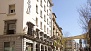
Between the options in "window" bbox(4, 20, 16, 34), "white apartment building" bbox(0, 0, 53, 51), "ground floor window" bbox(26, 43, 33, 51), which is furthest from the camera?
"ground floor window" bbox(26, 43, 33, 51)

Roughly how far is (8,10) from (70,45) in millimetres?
112195

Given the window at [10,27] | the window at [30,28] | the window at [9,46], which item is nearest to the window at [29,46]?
the window at [30,28]

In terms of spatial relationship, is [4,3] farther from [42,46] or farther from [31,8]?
[42,46]

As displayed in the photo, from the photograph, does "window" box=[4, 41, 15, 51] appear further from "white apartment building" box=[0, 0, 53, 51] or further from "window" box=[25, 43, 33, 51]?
"window" box=[25, 43, 33, 51]

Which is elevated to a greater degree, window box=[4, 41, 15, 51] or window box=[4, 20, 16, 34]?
window box=[4, 20, 16, 34]

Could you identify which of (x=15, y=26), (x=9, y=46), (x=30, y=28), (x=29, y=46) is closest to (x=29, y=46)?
(x=29, y=46)

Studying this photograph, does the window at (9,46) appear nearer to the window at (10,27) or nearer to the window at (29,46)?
the window at (10,27)

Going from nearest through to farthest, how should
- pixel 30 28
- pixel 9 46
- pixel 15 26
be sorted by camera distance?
pixel 9 46 → pixel 15 26 → pixel 30 28

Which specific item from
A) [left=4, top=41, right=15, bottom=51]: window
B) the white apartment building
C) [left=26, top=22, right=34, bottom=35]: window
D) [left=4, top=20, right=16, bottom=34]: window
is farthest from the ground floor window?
[left=4, top=20, right=16, bottom=34]: window

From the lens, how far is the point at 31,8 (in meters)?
36.5

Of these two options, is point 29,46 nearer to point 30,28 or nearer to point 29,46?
point 29,46

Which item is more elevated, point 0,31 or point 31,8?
point 31,8

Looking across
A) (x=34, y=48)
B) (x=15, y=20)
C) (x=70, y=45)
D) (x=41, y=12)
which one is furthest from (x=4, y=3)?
(x=70, y=45)

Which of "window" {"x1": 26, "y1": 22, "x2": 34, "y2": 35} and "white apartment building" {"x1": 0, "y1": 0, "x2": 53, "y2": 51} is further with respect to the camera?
"window" {"x1": 26, "y1": 22, "x2": 34, "y2": 35}
